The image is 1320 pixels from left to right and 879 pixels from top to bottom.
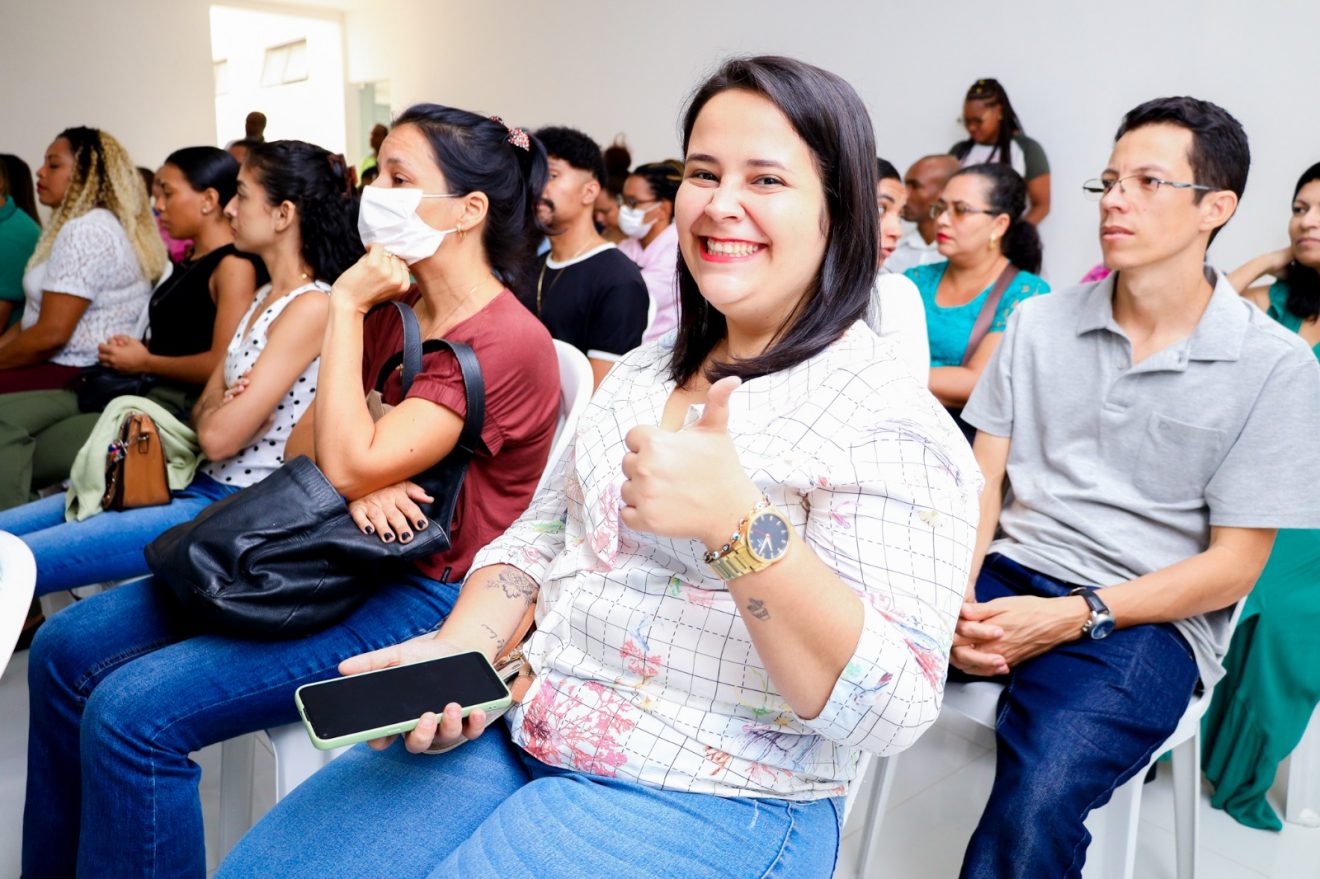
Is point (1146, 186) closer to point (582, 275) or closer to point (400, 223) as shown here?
point (400, 223)

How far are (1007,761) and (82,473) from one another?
1.79 meters

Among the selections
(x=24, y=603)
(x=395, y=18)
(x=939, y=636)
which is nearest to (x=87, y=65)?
(x=395, y=18)

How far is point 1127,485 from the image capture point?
1.58m

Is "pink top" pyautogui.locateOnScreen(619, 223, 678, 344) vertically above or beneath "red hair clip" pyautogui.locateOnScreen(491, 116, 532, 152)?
beneath

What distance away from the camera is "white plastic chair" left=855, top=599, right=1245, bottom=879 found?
4.64 feet

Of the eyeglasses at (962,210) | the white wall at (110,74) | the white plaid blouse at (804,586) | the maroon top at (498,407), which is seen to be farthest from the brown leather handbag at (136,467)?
the white wall at (110,74)

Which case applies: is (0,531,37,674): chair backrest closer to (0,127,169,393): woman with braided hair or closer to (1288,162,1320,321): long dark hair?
(0,127,169,393): woman with braided hair

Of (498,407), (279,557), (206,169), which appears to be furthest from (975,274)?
(206,169)

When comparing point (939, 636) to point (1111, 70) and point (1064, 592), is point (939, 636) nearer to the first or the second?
point (1064, 592)

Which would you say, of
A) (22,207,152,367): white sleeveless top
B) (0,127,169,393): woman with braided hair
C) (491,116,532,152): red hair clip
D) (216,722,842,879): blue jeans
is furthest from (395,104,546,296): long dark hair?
(0,127,169,393): woman with braided hair

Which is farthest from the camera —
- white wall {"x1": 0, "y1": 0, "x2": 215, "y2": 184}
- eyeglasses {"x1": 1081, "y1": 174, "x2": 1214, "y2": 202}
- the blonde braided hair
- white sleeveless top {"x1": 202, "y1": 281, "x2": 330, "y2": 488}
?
white wall {"x1": 0, "y1": 0, "x2": 215, "y2": 184}

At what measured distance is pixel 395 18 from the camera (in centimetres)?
893

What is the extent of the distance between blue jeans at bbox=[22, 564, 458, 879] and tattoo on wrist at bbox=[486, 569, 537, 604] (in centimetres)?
32

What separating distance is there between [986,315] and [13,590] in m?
2.38
